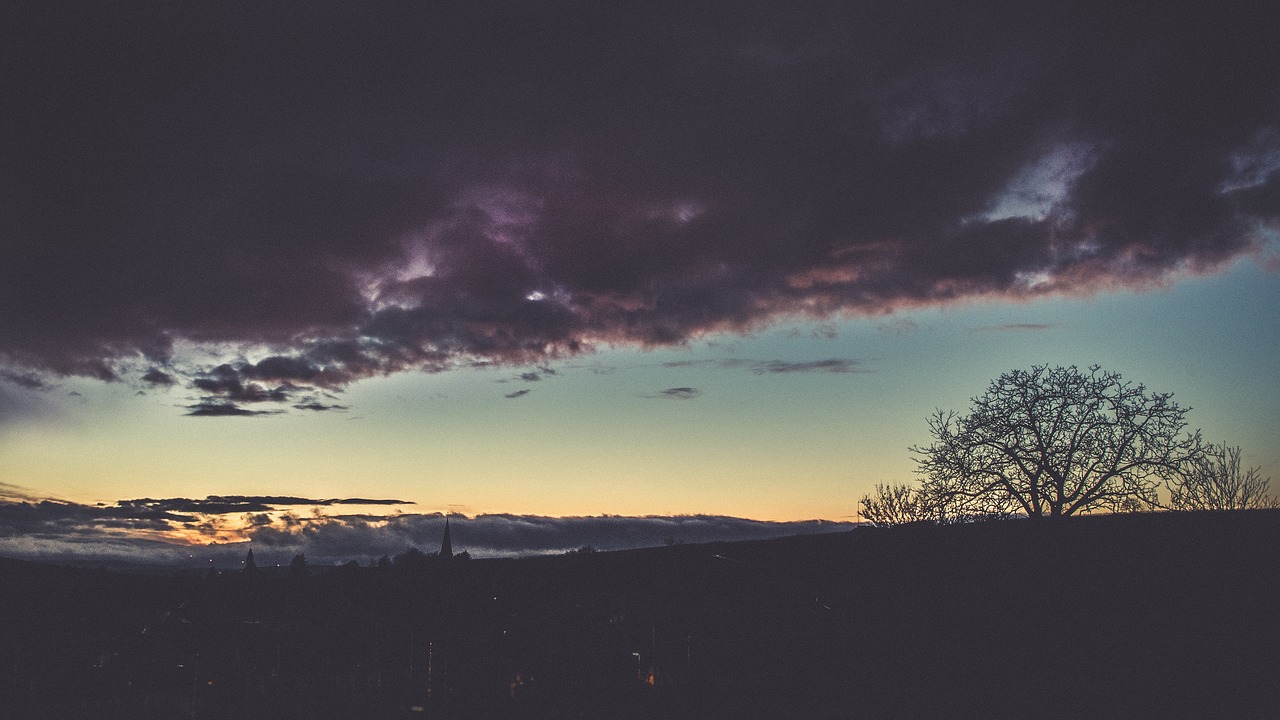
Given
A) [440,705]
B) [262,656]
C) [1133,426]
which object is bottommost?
[262,656]

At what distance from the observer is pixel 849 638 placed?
1692 cm

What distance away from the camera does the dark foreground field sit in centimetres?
1378

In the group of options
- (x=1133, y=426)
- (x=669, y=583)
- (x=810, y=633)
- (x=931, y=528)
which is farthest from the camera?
(x=1133, y=426)

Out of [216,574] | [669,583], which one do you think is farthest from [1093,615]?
[216,574]

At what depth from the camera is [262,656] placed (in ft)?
110

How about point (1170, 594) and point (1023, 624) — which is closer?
point (1170, 594)

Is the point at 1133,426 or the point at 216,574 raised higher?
the point at 1133,426

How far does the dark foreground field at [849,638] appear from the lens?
1378 centimetres

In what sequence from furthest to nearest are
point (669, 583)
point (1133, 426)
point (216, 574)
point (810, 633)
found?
point (216, 574) < point (1133, 426) < point (669, 583) < point (810, 633)

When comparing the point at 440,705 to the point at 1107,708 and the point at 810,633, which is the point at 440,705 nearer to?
the point at 810,633

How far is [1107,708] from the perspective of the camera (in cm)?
1358

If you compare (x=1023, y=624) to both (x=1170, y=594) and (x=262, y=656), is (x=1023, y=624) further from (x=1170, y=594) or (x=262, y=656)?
(x=262, y=656)

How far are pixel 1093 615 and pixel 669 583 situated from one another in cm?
998

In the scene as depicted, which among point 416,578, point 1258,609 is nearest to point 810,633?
point 1258,609
